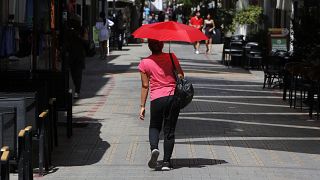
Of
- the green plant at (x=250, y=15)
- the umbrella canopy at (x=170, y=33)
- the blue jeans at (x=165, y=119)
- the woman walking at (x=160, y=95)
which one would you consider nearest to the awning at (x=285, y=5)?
the green plant at (x=250, y=15)

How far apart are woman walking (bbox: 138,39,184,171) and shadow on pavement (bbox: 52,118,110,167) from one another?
1073mm

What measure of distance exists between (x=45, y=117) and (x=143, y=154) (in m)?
1.95

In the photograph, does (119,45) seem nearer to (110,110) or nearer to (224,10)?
(224,10)

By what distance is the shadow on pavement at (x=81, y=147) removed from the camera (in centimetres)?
925

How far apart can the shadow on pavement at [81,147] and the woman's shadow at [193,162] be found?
1.04 m

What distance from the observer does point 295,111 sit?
571 inches

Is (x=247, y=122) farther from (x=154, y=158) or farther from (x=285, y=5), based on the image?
(x=285, y=5)

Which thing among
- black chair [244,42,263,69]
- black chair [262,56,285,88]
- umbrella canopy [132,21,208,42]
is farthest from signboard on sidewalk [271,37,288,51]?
umbrella canopy [132,21,208,42]

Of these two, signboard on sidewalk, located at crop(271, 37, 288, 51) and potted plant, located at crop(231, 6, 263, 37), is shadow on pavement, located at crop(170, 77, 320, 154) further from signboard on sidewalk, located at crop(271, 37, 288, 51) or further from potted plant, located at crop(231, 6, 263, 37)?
potted plant, located at crop(231, 6, 263, 37)

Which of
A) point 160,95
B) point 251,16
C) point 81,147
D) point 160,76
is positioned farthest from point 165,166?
point 251,16

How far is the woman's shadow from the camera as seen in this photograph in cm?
892

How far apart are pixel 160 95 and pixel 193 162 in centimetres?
119

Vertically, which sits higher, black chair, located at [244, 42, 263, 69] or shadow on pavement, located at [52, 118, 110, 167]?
black chair, located at [244, 42, 263, 69]

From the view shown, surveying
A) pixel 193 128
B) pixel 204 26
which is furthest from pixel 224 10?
pixel 193 128
